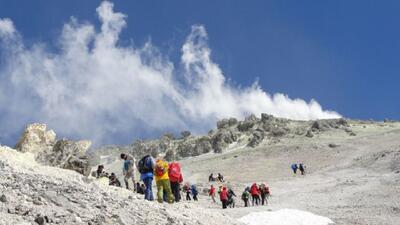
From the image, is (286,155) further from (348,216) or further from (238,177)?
(348,216)

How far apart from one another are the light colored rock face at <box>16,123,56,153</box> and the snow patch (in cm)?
1147

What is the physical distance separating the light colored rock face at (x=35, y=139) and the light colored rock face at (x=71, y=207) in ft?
37.1

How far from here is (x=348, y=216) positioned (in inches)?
1145

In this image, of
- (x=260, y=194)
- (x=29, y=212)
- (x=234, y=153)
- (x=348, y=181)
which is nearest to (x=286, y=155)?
(x=234, y=153)

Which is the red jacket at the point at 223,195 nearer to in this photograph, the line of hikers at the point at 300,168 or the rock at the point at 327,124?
the line of hikers at the point at 300,168

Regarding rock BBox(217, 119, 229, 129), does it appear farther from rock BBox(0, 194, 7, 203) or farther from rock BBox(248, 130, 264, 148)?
rock BBox(0, 194, 7, 203)

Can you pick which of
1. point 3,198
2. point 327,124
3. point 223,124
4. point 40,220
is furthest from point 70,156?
point 223,124

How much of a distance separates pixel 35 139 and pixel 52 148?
103cm

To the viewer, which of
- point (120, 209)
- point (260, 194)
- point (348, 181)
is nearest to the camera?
point (120, 209)

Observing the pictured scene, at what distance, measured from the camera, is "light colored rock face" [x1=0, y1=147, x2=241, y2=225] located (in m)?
13.2

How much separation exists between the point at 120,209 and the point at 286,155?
6155 cm

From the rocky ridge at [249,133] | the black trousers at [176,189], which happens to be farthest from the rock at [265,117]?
the black trousers at [176,189]

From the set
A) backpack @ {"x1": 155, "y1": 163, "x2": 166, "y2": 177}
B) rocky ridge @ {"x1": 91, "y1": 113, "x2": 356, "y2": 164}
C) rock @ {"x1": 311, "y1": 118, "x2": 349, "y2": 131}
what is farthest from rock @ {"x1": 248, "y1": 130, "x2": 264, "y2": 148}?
backpack @ {"x1": 155, "y1": 163, "x2": 166, "y2": 177}

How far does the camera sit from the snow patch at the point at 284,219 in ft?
80.3
